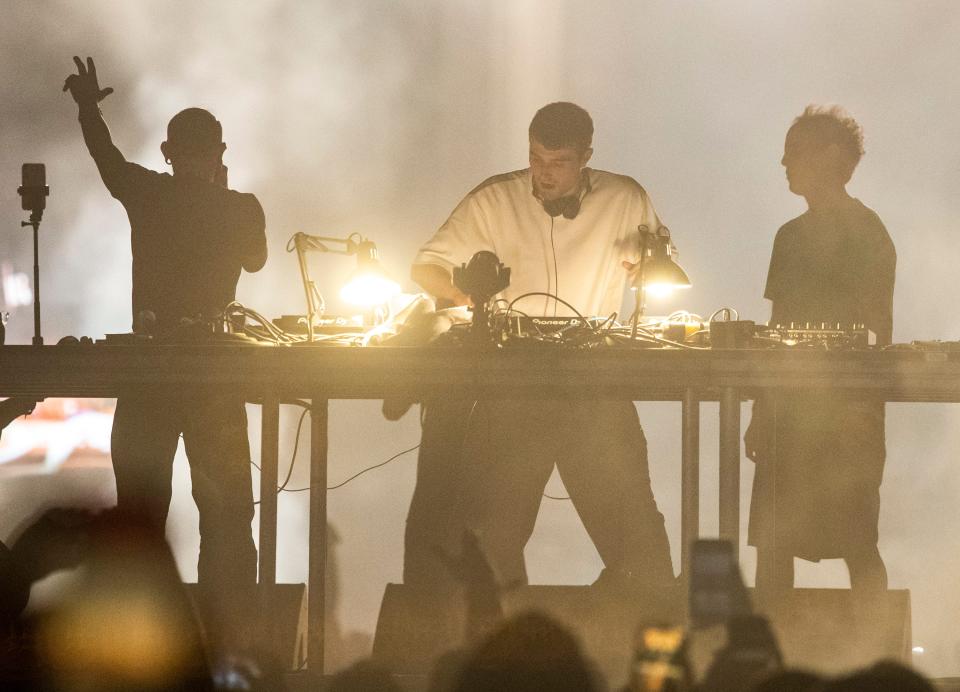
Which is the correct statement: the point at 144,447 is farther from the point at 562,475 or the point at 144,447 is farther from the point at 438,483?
the point at 562,475

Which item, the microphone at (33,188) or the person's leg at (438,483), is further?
the person's leg at (438,483)

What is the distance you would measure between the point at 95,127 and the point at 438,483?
131cm

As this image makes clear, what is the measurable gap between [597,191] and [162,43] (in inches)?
135

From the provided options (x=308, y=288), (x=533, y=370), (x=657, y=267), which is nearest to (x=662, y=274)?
(x=657, y=267)

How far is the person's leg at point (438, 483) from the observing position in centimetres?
322

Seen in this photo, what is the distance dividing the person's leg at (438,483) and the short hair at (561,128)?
2.46 feet

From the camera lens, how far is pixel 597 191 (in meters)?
3.30

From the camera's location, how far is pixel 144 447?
2.81 meters

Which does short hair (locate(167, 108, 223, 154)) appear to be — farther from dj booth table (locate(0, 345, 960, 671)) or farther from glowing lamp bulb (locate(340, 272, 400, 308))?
dj booth table (locate(0, 345, 960, 671))

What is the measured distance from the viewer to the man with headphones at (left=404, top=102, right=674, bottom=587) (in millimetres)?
3041

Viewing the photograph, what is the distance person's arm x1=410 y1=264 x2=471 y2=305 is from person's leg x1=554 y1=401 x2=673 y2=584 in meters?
0.47

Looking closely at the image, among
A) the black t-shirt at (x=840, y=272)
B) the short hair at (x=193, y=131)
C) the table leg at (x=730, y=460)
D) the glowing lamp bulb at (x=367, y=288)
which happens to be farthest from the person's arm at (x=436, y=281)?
the table leg at (x=730, y=460)

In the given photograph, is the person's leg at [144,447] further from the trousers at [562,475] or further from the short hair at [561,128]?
the short hair at [561,128]

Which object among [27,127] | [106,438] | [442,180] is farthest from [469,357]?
[27,127]
